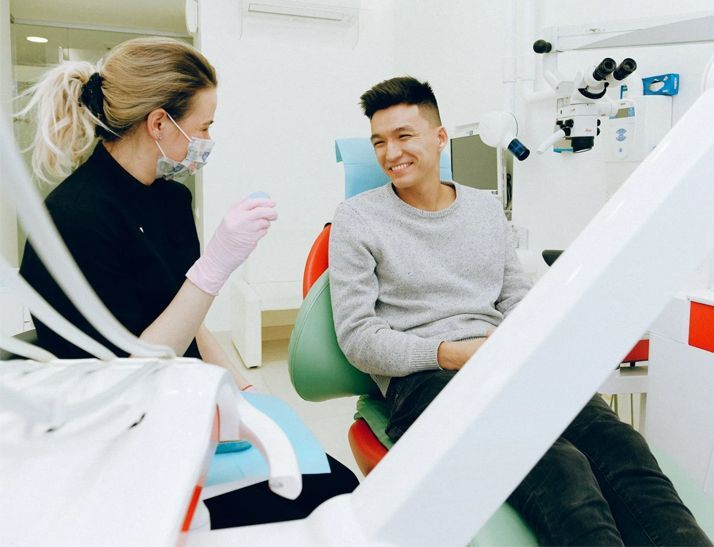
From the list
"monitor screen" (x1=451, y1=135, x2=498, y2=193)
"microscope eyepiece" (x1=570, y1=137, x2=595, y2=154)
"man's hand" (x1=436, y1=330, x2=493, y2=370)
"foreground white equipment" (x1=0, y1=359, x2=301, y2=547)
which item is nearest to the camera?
"foreground white equipment" (x1=0, y1=359, x2=301, y2=547)

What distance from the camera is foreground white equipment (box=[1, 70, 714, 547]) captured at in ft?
0.94

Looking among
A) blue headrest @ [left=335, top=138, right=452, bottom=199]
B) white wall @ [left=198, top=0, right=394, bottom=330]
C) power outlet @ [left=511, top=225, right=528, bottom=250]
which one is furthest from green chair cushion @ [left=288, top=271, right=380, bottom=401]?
white wall @ [left=198, top=0, right=394, bottom=330]

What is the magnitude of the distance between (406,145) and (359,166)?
0.17m

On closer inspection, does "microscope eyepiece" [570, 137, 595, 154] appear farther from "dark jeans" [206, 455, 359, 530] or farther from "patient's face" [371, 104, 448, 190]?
"dark jeans" [206, 455, 359, 530]

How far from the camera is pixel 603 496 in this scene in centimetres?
100

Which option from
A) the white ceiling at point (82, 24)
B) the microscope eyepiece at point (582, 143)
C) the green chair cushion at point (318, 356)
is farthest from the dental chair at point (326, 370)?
the white ceiling at point (82, 24)

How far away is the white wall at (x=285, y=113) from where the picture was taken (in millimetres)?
4160

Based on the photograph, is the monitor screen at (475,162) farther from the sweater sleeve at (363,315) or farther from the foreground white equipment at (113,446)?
the foreground white equipment at (113,446)

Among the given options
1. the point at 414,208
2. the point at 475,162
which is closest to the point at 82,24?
the point at 475,162

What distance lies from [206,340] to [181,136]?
0.51 m

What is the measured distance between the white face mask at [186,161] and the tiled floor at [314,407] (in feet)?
2.36

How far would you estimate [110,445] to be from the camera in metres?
0.32

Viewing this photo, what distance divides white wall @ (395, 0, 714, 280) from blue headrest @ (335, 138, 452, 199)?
1.21 meters

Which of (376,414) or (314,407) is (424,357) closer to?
(376,414)
